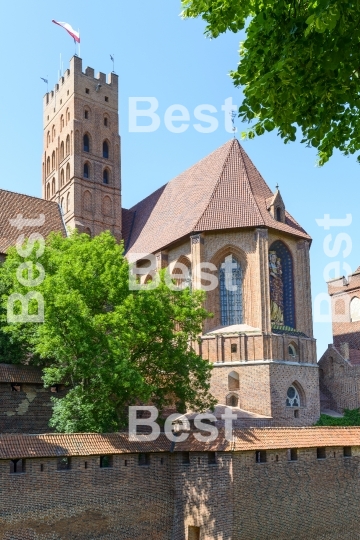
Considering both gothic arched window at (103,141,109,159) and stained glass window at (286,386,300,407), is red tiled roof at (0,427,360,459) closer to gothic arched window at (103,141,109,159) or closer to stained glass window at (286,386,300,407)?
stained glass window at (286,386,300,407)

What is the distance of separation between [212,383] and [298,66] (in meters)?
22.1

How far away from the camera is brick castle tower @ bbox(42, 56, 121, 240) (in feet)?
124

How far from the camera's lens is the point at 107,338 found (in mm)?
18938

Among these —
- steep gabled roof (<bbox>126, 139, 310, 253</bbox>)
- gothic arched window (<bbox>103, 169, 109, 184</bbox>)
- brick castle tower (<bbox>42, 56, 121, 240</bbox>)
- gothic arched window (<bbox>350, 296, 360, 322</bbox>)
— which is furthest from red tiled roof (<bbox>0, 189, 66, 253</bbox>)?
gothic arched window (<bbox>350, 296, 360, 322</bbox>)

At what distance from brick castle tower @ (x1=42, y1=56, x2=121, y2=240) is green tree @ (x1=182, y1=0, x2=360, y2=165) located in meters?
29.4

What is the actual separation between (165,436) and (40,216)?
15428 millimetres

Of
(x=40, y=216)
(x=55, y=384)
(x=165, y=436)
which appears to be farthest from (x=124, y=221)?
(x=165, y=436)

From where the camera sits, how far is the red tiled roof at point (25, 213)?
2874 cm

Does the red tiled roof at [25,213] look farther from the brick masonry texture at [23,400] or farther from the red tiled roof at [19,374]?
the brick masonry texture at [23,400]

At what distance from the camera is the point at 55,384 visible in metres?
22.0

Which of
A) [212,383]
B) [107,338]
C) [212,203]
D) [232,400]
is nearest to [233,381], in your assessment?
[232,400]

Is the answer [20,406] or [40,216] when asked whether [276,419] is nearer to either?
[20,406]

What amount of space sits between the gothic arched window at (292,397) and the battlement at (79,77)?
2249 centimetres

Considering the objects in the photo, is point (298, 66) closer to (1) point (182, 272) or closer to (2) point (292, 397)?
(2) point (292, 397)
